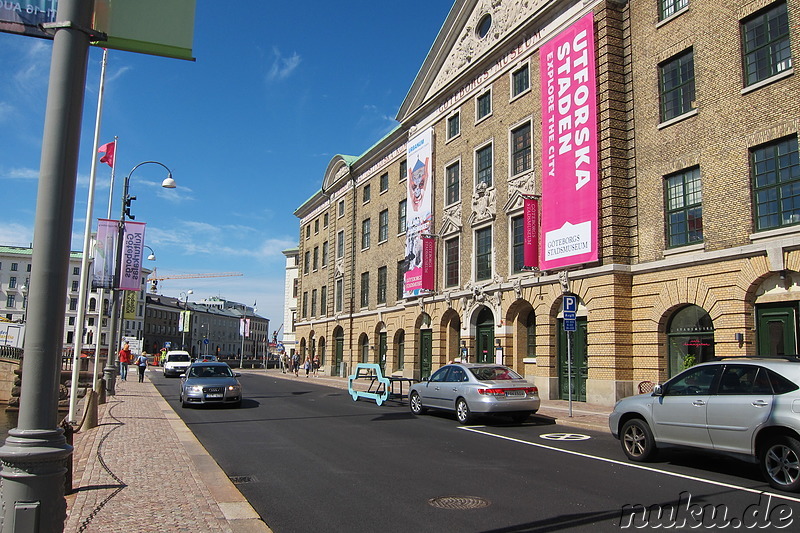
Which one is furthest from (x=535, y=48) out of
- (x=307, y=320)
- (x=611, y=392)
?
(x=307, y=320)

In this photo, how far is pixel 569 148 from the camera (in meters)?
23.1

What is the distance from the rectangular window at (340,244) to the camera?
4938 cm

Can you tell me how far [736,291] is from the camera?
17266 millimetres

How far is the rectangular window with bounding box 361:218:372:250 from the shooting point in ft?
146

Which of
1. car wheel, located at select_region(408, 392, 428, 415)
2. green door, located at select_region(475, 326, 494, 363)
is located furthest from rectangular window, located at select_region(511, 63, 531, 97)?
car wheel, located at select_region(408, 392, 428, 415)

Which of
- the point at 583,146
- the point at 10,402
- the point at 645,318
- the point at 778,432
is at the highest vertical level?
the point at 583,146

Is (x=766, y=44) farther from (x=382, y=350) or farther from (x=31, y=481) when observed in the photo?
(x=382, y=350)

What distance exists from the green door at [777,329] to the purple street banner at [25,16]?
1667 centimetres

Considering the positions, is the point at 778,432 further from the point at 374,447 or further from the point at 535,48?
the point at 535,48

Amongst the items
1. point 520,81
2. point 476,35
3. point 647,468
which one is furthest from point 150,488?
point 476,35

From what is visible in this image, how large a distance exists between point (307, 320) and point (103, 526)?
5151 centimetres

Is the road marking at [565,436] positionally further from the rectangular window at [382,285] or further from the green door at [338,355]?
the green door at [338,355]

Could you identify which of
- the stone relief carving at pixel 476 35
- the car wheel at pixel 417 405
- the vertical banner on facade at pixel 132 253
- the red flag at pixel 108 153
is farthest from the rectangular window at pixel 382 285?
the red flag at pixel 108 153

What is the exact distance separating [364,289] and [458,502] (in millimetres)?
37175
